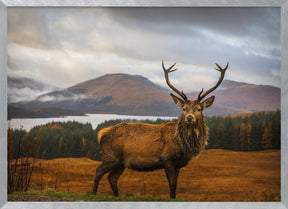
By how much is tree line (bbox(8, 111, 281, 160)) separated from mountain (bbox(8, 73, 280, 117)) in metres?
0.20

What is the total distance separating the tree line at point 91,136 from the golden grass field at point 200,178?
0.14 meters

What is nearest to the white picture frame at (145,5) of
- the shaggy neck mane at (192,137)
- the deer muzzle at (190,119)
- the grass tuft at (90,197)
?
the grass tuft at (90,197)

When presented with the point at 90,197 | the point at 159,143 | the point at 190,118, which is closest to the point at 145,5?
the point at 190,118

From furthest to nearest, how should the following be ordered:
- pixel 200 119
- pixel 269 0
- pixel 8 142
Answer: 1. pixel 8 142
2. pixel 269 0
3. pixel 200 119

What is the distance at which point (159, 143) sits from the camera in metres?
5.07

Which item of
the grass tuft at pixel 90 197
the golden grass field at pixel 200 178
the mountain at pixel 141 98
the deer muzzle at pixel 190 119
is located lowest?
the grass tuft at pixel 90 197

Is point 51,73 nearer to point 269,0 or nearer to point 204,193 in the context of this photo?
point 204,193

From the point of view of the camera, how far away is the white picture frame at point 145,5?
5.07 metres

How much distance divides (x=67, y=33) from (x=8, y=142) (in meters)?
2.16

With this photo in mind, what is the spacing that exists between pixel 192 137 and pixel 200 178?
1.05 m

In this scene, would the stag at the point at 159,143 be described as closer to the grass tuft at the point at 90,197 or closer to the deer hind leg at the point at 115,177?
the deer hind leg at the point at 115,177

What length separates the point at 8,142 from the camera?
5652 mm

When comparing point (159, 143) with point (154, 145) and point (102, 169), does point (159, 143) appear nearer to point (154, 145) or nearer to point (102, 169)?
point (154, 145)

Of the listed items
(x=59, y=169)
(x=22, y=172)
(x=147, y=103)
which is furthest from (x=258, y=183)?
(x=22, y=172)
